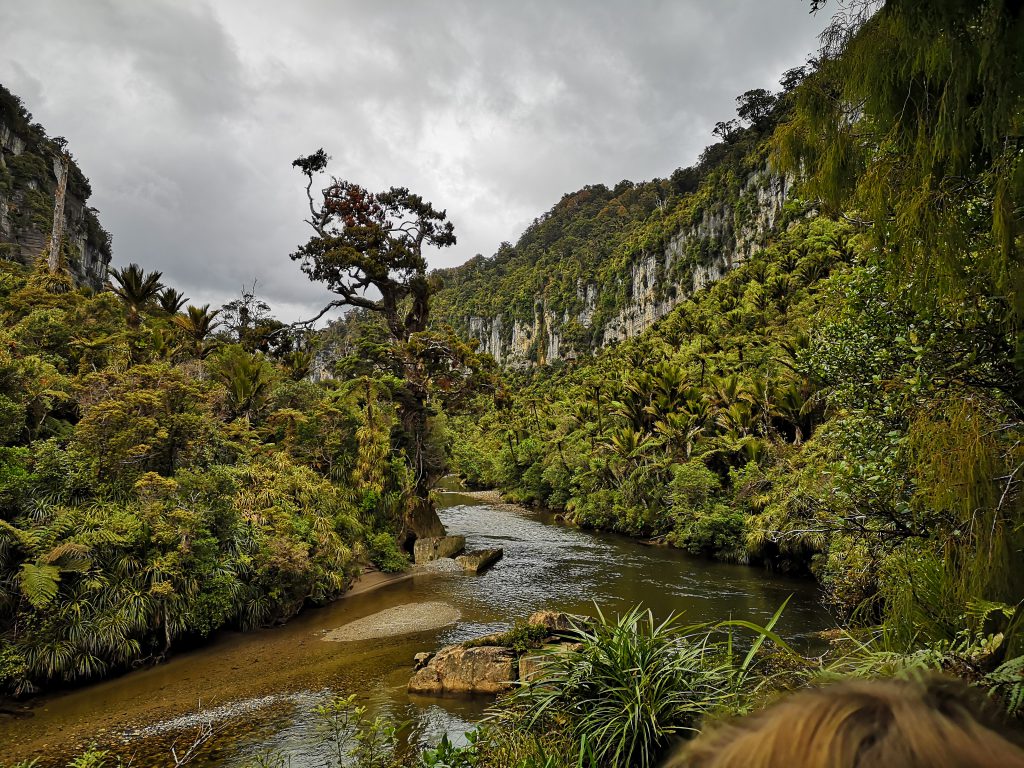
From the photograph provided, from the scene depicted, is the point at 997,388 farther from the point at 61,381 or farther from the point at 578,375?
the point at 578,375

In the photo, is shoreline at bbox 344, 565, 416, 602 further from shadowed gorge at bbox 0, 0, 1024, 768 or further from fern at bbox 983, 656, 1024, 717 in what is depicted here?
fern at bbox 983, 656, 1024, 717

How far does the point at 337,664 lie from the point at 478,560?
7.87 meters

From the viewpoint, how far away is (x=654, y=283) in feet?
234

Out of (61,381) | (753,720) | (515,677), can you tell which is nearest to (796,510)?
(515,677)

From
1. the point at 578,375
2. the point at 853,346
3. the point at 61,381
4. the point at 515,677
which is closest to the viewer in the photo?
the point at 853,346

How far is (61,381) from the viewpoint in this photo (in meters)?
12.2

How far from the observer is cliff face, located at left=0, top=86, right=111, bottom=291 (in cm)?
4084

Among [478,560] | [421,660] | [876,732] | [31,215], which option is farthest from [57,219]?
[876,732]

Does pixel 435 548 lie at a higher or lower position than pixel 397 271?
lower

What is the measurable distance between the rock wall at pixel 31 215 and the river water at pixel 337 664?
3266cm

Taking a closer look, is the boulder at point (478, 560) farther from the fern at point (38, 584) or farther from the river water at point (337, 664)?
the fern at point (38, 584)

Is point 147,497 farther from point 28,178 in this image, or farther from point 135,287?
point 28,178

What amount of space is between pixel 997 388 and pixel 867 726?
4407 millimetres

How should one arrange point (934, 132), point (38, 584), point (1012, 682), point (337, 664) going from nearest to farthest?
1. point (1012, 682)
2. point (934, 132)
3. point (38, 584)
4. point (337, 664)
